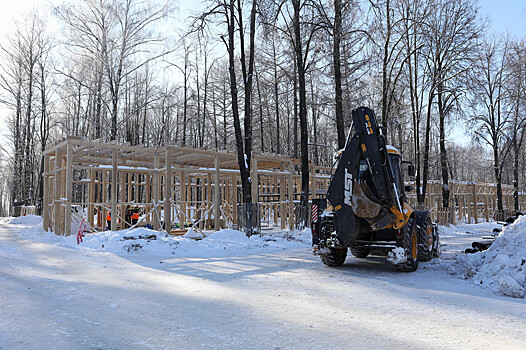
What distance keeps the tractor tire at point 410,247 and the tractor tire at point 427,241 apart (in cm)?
83

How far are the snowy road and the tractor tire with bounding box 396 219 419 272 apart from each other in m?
0.29

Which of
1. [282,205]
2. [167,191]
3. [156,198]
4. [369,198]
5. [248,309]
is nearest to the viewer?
[248,309]

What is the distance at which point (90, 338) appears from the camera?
392 centimetres

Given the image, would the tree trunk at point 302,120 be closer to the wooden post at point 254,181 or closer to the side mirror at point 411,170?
the wooden post at point 254,181

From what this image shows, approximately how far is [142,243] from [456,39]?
1905 centimetres

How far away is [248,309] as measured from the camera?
16.9 ft

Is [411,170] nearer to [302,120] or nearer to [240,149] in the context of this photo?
[240,149]

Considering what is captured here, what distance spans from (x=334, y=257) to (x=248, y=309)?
4.15 metres

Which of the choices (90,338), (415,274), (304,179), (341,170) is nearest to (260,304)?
(90,338)

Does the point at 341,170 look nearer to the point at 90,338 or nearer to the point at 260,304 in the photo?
the point at 260,304

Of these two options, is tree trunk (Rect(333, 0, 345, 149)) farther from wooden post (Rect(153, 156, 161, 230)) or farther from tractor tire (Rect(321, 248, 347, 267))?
tractor tire (Rect(321, 248, 347, 267))

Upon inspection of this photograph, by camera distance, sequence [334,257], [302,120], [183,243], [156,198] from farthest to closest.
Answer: [302,120] → [156,198] → [183,243] → [334,257]

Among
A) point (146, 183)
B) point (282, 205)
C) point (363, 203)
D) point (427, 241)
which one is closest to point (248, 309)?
point (363, 203)

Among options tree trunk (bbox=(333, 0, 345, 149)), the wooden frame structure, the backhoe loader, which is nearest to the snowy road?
the backhoe loader
